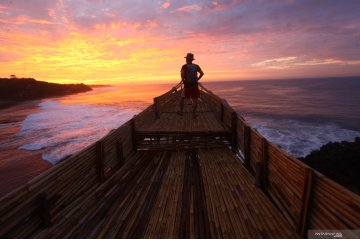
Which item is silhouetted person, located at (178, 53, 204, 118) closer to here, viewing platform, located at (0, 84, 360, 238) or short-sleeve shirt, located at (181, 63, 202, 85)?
short-sleeve shirt, located at (181, 63, 202, 85)

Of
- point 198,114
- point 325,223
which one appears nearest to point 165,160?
point 325,223

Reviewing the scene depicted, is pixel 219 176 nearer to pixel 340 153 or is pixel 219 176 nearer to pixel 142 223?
pixel 142 223

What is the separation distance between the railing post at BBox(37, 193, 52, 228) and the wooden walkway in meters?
0.13

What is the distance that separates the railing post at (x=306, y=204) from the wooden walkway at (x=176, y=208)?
0.20 meters

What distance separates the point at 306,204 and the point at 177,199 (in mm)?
2202

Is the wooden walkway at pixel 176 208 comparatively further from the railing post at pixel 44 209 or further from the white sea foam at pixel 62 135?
the white sea foam at pixel 62 135

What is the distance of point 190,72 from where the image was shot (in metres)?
8.82

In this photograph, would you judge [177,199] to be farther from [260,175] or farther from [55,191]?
[55,191]

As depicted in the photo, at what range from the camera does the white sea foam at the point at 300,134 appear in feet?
76.2

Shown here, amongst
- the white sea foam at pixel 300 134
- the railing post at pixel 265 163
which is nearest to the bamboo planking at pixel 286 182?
the railing post at pixel 265 163

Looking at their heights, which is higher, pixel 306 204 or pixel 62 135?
pixel 306 204

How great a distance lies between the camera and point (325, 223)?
9.08 ft

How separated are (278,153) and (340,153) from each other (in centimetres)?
1765

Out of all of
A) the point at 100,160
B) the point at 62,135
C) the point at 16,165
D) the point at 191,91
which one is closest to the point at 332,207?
the point at 100,160
